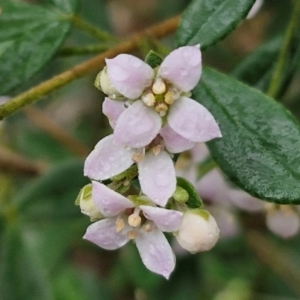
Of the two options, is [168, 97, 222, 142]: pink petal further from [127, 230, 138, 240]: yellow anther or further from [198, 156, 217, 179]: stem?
[198, 156, 217, 179]: stem

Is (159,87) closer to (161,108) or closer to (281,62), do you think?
(161,108)

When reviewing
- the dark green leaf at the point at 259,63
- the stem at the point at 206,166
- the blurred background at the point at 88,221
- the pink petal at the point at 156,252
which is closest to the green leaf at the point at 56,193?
the blurred background at the point at 88,221

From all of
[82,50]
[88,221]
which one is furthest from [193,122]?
[88,221]

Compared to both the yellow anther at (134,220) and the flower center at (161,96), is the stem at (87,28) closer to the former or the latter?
the flower center at (161,96)

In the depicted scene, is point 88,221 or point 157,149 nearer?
point 157,149

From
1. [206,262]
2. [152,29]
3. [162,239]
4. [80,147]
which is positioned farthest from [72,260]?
[162,239]

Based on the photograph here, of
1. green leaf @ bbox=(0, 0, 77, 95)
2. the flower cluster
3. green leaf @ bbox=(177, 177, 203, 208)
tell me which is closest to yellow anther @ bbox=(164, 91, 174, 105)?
the flower cluster
